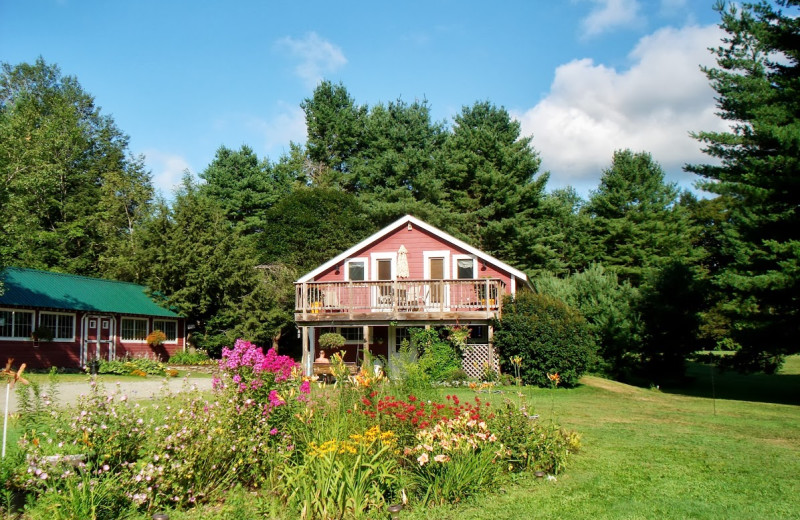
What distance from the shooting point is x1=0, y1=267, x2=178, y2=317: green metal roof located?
23344 mm

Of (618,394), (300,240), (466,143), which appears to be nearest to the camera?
(618,394)

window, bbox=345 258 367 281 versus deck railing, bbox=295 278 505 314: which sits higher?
window, bbox=345 258 367 281

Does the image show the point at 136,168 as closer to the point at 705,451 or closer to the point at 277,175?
the point at 277,175

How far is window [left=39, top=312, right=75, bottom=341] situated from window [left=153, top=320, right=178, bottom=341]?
4472mm

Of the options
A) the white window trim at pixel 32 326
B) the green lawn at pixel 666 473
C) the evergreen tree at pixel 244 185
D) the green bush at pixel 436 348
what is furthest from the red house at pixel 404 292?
the evergreen tree at pixel 244 185

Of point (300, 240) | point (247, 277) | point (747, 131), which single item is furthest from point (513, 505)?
point (300, 240)

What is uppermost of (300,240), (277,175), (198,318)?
(277,175)

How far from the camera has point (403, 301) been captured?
21.9 meters

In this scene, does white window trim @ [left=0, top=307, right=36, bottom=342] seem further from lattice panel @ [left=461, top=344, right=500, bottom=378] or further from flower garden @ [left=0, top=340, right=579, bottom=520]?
flower garden @ [left=0, top=340, right=579, bottom=520]

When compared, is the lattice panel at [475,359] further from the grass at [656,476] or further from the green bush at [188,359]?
the green bush at [188,359]

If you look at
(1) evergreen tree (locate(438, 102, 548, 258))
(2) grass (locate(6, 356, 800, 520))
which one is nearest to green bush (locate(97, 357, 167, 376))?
(2) grass (locate(6, 356, 800, 520))

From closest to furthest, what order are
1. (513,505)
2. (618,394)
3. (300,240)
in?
(513,505) < (618,394) < (300,240)

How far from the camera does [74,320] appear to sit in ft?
82.1

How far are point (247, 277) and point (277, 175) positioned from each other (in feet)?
52.4
